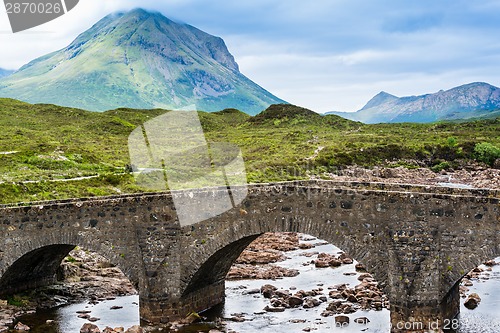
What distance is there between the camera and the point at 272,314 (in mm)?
20078

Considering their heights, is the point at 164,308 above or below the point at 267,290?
above

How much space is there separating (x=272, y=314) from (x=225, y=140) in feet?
177

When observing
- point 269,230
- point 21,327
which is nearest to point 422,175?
point 269,230

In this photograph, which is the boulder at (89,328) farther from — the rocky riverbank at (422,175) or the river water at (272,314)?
the rocky riverbank at (422,175)

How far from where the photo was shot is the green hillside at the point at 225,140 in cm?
4078

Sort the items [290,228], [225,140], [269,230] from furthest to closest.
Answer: [225,140]
[269,230]
[290,228]

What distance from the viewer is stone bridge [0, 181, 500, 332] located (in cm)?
1520

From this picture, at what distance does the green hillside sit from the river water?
1393 cm

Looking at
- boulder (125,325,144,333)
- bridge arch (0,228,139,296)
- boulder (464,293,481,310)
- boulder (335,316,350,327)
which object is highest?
bridge arch (0,228,139,296)

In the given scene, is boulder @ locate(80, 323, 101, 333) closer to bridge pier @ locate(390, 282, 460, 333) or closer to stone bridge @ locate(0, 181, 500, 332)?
stone bridge @ locate(0, 181, 500, 332)

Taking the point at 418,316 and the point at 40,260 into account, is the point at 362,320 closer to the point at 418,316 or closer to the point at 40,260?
the point at 418,316

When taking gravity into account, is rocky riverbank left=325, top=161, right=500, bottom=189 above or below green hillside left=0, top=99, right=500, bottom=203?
below

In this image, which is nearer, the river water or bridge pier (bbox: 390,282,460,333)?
bridge pier (bbox: 390,282,460,333)

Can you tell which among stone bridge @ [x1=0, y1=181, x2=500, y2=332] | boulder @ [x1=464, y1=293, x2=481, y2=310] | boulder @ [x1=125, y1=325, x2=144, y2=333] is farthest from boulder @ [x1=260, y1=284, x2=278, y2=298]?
boulder @ [x1=464, y1=293, x2=481, y2=310]
